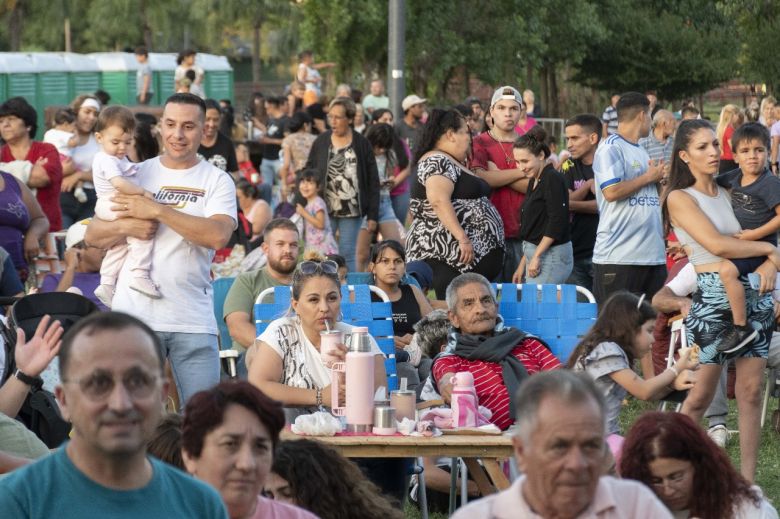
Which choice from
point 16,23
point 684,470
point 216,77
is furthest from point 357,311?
point 16,23

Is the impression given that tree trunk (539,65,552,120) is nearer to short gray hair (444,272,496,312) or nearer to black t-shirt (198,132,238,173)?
black t-shirt (198,132,238,173)

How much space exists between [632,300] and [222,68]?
3352cm

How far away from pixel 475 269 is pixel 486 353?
2.25 metres

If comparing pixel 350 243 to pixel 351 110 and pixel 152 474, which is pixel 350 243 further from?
pixel 152 474

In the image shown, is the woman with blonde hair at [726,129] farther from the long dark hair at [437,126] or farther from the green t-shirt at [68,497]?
the green t-shirt at [68,497]

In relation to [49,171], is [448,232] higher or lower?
lower

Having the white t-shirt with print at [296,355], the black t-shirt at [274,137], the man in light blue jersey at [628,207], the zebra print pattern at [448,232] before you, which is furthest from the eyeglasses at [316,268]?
the black t-shirt at [274,137]

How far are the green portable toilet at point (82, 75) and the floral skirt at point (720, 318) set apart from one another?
31.2m

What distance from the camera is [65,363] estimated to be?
10.2ft

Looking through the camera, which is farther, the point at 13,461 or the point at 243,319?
the point at 243,319

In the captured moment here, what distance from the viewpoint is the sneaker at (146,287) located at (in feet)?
20.3

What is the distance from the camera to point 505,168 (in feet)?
33.5

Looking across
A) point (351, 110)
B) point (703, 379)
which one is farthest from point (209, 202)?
point (351, 110)

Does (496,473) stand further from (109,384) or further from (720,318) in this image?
(109,384)
